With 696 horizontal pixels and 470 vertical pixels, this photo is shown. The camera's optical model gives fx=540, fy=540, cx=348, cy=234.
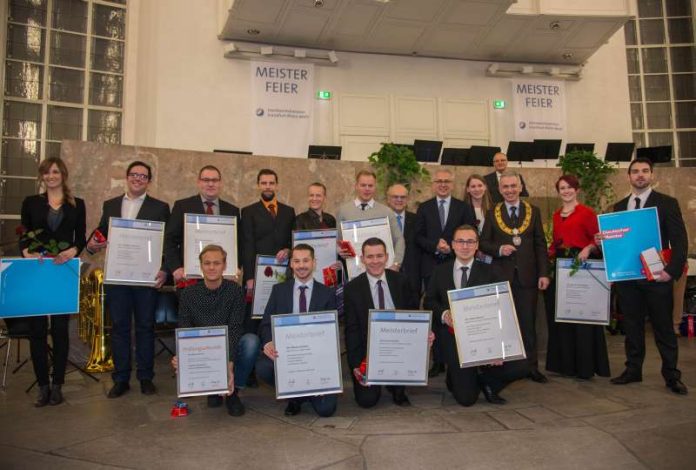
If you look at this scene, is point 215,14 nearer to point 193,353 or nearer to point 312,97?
point 312,97

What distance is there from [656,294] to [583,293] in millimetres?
542

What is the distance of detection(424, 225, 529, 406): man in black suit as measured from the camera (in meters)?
3.93

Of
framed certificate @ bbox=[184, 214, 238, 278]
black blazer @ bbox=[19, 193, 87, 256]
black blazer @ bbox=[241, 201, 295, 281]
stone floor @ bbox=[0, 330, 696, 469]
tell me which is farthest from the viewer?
black blazer @ bbox=[241, 201, 295, 281]

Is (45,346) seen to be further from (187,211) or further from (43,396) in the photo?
(187,211)

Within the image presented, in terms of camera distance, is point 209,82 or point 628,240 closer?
point 628,240

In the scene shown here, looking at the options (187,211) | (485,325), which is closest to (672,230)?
(485,325)

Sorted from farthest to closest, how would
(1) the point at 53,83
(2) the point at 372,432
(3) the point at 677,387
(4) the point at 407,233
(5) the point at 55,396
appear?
(1) the point at 53,83 → (4) the point at 407,233 → (3) the point at 677,387 → (5) the point at 55,396 → (2) the point at 372,432

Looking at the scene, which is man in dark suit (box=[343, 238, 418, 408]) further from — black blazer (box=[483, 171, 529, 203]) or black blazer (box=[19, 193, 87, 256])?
black blazer (box=[483, 171, 529, 203])

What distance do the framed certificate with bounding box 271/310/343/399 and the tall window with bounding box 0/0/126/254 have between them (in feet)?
27.1

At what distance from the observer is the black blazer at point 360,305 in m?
4.02

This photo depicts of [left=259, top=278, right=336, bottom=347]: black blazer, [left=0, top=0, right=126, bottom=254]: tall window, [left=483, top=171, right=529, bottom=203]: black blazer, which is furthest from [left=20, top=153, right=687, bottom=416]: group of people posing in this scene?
[left=0, top=0, right=126, bottom=254]: tall window


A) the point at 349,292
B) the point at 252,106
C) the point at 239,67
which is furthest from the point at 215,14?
the point at 349,292

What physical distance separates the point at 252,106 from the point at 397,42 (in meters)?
3.47

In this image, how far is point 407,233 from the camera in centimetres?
524
